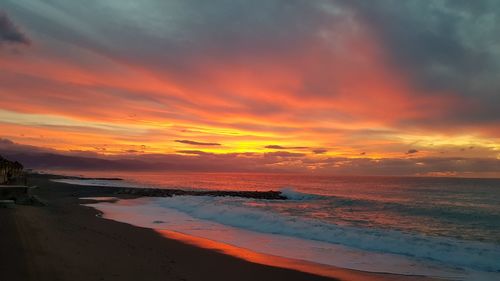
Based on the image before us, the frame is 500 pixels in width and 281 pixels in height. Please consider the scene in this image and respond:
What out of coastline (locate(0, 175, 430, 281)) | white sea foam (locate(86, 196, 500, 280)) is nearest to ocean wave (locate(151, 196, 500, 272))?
white sea foam (locate(86, 196, 500, 280))

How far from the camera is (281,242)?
1680 cm

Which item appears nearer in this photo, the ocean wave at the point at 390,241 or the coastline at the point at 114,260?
the coastline at the point at 114,260

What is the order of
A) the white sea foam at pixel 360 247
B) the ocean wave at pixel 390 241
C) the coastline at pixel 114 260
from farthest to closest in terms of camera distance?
the ocean wave at pixel 390 241, the white sea foam at pixel 360 247, the coastline at pixel 114 260

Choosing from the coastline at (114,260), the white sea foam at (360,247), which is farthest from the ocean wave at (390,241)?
the coastline at (114,260)

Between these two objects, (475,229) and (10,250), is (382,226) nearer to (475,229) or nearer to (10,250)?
(475,229)

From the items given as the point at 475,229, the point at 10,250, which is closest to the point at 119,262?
the point at 10,250

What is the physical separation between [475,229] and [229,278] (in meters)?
17.9

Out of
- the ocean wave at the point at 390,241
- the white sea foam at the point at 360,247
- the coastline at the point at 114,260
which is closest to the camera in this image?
the coastline at the point at 114,260

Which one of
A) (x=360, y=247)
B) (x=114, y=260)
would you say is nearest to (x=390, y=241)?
(x=360, y=247)

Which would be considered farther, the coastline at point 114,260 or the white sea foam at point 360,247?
the white sea foam at point 360,247

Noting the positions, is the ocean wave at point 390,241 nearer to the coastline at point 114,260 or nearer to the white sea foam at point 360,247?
the white sea foam at point 360,247

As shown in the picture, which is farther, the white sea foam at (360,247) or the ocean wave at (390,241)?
the ocean wave at (390,241)

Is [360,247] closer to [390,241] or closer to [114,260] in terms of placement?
[390,241]

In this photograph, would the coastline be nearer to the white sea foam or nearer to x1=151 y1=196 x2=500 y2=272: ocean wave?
the white sea foam
